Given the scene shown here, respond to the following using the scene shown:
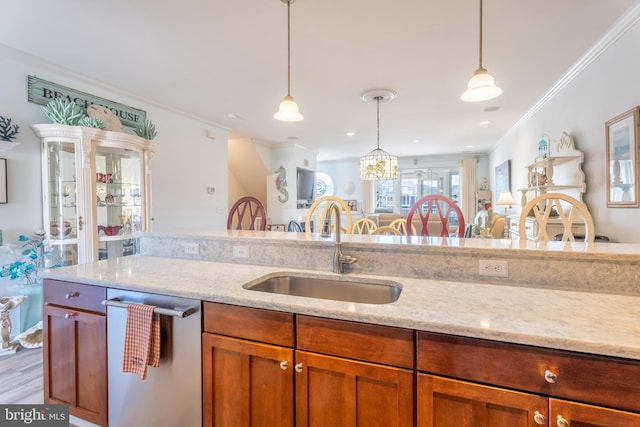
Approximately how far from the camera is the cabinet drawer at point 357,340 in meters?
0.97

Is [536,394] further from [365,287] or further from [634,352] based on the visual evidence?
[365,287]

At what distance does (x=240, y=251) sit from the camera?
1.86m

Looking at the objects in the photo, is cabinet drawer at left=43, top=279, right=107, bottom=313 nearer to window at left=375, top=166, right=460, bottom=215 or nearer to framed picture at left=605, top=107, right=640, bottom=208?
framed picture at left=605, top=107, right=640, bottom=208

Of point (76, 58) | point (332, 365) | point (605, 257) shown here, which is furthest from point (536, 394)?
point (76, 58)

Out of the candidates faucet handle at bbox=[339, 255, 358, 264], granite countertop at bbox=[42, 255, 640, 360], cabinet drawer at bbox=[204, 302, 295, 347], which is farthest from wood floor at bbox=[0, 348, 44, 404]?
faucet handle at bbox=[339, 255, 358, 264]

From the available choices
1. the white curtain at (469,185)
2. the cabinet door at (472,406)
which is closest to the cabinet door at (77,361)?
the cabinet door at (472,406)

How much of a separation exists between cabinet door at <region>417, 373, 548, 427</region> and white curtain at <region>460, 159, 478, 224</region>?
799cm

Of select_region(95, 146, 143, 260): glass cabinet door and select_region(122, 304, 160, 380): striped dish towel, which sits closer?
select_region(122, 304, 160, 380): striped dish towel

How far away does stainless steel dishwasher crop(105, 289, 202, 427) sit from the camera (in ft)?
4.18

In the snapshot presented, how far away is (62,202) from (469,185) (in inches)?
330

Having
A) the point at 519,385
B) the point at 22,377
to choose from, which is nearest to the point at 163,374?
the point at 519,385

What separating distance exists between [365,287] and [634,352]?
3.08 feet

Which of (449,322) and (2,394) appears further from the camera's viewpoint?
(2,394)

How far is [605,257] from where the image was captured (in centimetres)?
122
